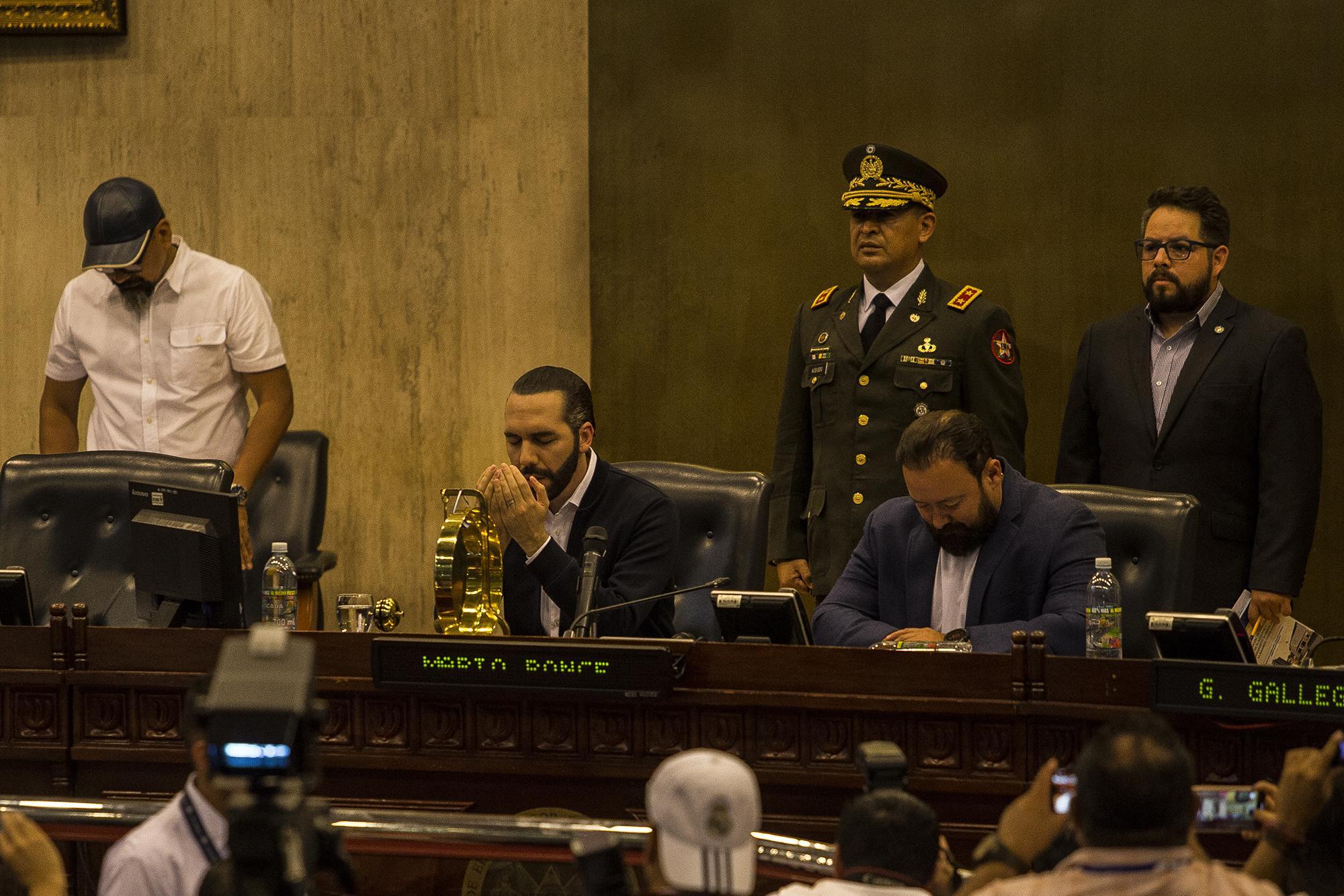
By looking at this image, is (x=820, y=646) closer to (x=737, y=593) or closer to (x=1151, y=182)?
(x=737, y=593)

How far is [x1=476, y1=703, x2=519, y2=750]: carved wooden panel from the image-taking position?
322cm

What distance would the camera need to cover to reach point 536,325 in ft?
19.9

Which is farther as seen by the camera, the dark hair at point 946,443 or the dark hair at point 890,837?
the dark hair at point 946,443

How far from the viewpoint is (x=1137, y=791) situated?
1.83 metres

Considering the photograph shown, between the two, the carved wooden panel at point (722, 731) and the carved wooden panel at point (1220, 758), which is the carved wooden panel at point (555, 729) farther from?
the carved wooden panel at point (1220, 758)

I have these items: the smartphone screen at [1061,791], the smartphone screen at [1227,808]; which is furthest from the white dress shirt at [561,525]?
the smartphone screen at [1227,808]

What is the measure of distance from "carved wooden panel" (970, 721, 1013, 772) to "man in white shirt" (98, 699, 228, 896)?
147cm

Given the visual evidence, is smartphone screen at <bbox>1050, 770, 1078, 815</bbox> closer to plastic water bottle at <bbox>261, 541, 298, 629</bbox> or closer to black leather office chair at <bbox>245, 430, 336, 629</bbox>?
plastic water bottle at <bbox>261, 541, 298, 629</bbox>

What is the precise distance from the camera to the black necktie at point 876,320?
4.75 metres

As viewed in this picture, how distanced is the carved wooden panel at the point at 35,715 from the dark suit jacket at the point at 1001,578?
5.07ft

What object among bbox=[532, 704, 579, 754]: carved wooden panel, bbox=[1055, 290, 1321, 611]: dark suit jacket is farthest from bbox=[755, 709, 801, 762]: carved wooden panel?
bbox=[1055, 290, 1321, 611]: dark suit jacket

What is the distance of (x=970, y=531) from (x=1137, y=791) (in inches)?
72.3

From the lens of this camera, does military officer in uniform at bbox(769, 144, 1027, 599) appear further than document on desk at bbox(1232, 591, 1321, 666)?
Yes

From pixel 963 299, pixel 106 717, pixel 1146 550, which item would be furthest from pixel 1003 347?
pixel 106 717
